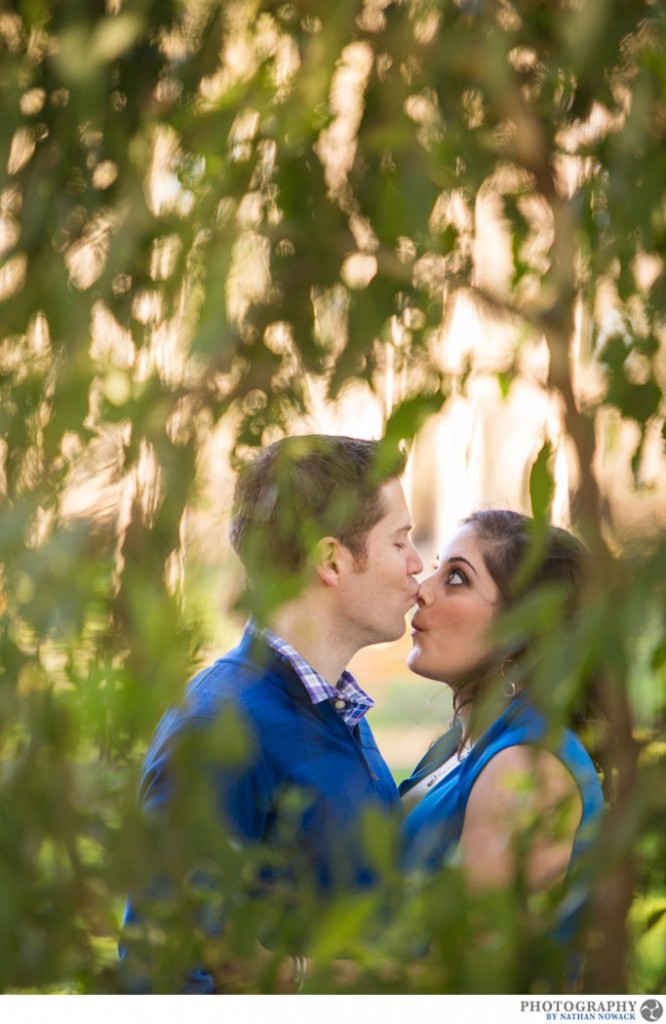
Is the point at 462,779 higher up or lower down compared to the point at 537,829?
lower down

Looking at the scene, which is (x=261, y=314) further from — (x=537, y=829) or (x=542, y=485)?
(x=537, y=829)

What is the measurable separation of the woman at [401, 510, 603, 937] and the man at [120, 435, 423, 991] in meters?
0.06

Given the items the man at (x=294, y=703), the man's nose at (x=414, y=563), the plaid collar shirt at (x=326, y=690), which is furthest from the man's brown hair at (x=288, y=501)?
the man's nose at (x=414, y=563)

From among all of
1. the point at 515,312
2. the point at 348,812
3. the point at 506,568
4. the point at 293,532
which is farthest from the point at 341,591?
the point at 515,312

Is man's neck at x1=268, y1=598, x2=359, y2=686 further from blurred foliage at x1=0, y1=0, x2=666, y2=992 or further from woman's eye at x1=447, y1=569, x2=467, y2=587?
blurred foliage at x1=0, y1=0, x2=666, y2=992

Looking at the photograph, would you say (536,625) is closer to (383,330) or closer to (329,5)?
(383,330)

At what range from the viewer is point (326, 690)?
64.9 inches

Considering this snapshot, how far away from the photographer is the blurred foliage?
65 centimetres

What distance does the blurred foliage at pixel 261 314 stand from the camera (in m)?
0.65

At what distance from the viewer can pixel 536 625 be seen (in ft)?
2.12

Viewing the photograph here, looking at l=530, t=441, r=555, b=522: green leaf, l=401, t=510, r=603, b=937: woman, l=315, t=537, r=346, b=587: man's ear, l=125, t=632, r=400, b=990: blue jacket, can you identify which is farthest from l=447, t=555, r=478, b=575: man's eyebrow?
l=530, t=441, r=555, b=522: green leaf

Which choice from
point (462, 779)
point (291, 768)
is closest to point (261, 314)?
point (291, 768)

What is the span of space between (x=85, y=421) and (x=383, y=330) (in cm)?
20

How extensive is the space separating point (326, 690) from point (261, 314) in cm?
99
